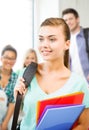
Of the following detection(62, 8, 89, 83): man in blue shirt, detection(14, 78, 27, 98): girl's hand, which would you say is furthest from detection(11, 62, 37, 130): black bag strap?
detection(62, 8, 89, 83): man in blue shirt

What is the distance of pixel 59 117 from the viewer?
37.3 inches

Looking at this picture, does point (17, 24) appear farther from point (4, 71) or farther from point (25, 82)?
point (25, 82)

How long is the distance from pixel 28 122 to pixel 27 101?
10cm

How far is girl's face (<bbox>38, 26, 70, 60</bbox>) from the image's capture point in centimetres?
107

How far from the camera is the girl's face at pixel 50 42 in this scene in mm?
1074

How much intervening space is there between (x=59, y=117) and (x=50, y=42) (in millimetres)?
325

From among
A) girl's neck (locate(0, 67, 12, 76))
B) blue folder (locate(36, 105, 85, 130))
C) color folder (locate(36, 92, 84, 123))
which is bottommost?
girl's neck (locate(0, 67, 12, 76))

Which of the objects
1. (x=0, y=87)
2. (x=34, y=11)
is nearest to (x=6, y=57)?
→ (x=0, y=87)

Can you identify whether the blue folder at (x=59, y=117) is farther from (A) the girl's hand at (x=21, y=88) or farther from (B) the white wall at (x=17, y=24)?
(B) the white wall at (x=17, y=24)

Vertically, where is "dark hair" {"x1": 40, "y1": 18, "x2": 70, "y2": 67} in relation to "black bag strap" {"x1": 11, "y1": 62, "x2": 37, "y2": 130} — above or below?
above

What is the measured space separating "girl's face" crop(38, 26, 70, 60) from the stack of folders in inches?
8.1

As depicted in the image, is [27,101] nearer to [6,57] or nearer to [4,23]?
[6,57]

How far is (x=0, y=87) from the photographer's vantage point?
2320 mm

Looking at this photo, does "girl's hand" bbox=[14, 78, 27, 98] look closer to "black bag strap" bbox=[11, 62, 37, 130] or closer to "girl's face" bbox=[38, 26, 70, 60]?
"black bag strap" bbox=[11, 62, 37, 130]
